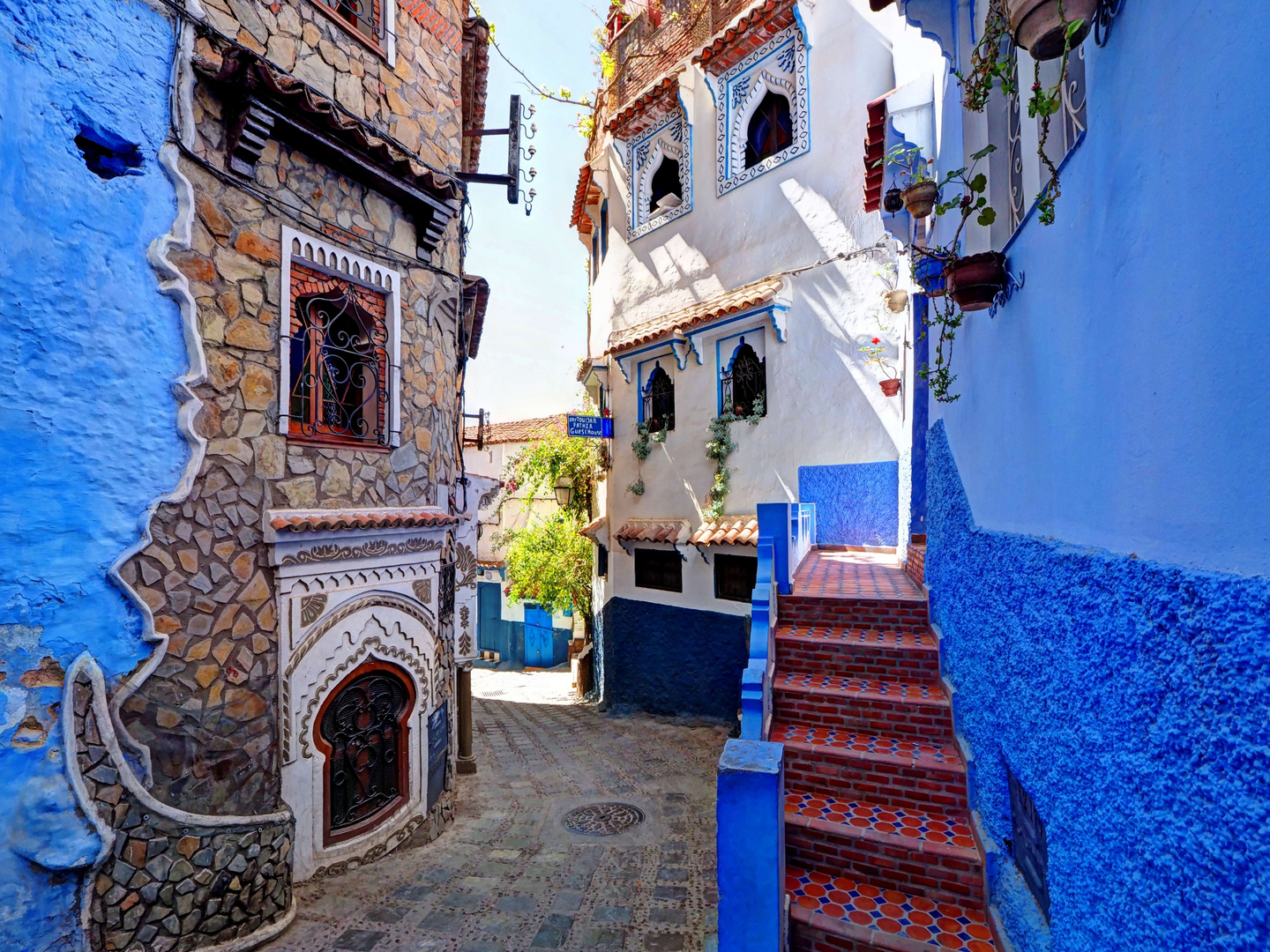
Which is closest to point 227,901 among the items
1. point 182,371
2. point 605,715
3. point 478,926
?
point 478,926

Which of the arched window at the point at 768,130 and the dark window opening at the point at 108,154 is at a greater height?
the arched window at the point at 768,130

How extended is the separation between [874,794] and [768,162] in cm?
1047

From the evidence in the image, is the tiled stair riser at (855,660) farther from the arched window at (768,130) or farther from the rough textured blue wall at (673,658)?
the arched window at (768,130)

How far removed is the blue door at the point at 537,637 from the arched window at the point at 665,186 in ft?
44.6

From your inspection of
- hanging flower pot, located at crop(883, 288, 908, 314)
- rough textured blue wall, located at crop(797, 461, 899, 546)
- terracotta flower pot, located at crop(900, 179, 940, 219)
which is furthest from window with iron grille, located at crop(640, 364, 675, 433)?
terracotta flower pot, located at crop(900, 179, 940, 219)

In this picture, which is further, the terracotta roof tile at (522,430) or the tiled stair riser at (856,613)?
the terracotta roof tile at (522,430)

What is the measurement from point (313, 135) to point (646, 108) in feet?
30.4

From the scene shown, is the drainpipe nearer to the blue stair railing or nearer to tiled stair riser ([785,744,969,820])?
tiled stair riser ([785,744,969,820])

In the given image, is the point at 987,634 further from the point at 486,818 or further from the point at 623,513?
the point at 623,513

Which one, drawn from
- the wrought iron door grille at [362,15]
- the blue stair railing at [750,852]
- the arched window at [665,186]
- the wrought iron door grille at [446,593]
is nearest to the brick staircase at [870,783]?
the blue stair railing at [750,852]

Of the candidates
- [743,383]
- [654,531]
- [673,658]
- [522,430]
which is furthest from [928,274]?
[522,430]

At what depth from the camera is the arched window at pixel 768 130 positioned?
460 inches

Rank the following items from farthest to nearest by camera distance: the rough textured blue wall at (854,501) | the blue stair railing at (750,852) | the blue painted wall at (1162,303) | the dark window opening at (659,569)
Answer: the dark window opening at (659,569) < the rough textured blue wall at (854,501) < the blue stair railing at (750,852) < the blue painted wall at (1162,303)

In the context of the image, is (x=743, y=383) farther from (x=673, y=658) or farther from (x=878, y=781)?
(x=878, y=781)
